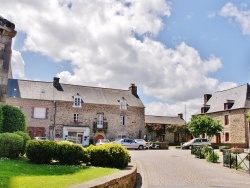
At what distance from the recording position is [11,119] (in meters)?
15.3

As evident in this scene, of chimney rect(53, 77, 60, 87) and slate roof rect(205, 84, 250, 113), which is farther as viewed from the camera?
chimney rect(53, 77, 60, 87)

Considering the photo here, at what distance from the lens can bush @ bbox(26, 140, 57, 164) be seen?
1230cm

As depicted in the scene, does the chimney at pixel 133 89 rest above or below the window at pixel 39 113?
above

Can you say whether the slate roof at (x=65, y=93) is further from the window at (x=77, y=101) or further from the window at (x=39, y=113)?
the window at (x=39, y=113)

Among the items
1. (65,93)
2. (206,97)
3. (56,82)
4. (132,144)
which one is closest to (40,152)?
(132,144)

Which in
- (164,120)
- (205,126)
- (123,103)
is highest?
(123,103)

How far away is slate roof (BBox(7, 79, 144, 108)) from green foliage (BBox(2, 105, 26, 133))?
81.2 ft

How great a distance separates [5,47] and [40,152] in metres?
5.27

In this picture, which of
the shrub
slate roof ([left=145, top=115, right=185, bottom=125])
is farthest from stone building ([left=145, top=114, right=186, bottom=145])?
the shrub

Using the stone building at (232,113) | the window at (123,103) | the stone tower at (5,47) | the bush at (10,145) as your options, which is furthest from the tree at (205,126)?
the bush at (10,145)

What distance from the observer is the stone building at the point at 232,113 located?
42156 mm

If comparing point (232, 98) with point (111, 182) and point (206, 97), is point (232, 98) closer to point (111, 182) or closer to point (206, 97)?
point (206, 97)

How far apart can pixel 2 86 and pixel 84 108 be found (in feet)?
93.9

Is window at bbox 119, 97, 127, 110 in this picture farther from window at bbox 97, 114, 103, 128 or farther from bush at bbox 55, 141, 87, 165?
bush at bbox 55, 141, 87, 165
